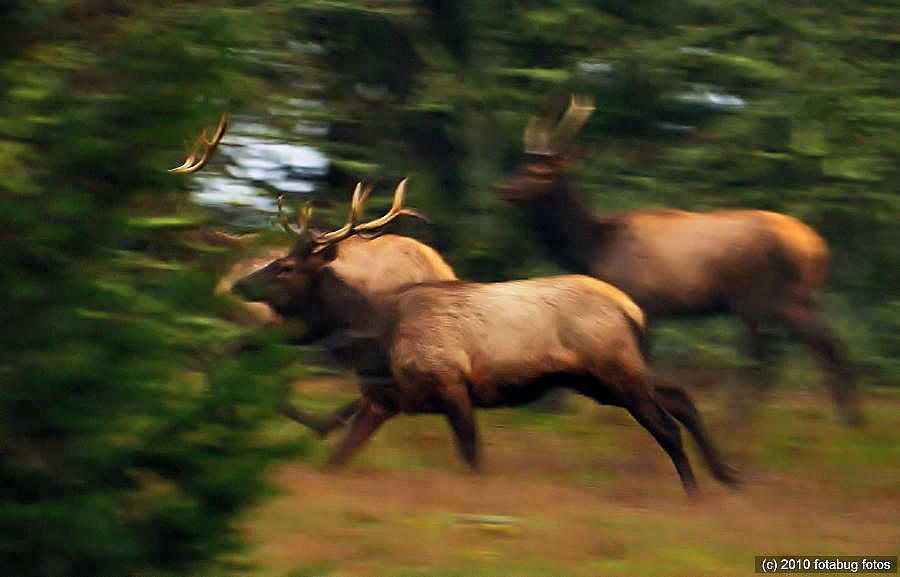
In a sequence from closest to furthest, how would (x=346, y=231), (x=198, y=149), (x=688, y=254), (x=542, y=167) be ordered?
(x=198, y=149) → (x=346, y=231) → (x=688, y=254) → (x=542, y=167)

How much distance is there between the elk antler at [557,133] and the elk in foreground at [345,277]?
5.06 ft

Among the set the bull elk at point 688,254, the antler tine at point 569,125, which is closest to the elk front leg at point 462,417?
the bull elk at point 688,254

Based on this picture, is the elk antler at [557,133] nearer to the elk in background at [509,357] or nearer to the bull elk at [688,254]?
the bull elk at [688,254]

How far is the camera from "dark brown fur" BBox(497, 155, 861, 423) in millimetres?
10906

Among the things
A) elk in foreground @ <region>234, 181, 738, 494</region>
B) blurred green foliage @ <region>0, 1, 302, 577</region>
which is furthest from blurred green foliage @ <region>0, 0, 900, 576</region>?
elk in foreground @ <region>234, 181, 738, 494</region>

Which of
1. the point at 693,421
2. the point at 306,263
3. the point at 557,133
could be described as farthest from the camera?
the point at 557,133

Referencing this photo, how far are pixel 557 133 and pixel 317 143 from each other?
1760 millimetres

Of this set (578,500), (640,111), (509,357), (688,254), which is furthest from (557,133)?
(578,500)

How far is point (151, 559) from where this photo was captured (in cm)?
416

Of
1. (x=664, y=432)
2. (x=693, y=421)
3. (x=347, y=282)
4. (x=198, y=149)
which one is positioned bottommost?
(x=693, y=421)

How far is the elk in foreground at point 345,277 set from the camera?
9.42 metres

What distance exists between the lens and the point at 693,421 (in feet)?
30.2

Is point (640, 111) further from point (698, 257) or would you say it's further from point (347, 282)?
point (347, 282)

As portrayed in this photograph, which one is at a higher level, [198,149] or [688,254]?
[198,149]
